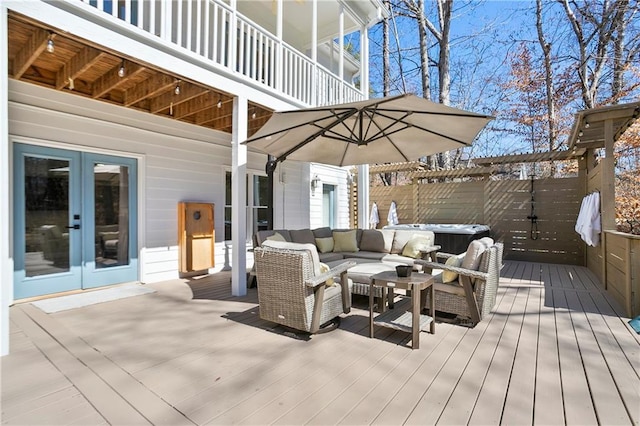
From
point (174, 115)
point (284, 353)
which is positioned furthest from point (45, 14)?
point (284, 353)

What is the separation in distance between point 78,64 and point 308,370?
4.09m

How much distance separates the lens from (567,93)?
1062 centimetres

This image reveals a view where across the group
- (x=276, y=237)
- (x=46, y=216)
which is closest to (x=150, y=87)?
(x=46, y=216)

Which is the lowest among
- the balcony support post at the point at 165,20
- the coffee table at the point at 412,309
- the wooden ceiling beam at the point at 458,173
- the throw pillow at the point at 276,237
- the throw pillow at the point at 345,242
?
the coffee table at the point at 412,309

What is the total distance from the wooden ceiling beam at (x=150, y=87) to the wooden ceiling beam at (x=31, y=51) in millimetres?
1171

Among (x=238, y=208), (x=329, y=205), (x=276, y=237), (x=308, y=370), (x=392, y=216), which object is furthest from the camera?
(x=392, y=216)

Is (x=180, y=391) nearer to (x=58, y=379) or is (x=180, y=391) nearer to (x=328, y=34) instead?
(x=58, y=379)

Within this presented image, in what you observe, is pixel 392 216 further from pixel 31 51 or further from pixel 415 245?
pixel 31 51

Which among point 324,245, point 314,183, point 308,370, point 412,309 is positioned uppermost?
point 314,183

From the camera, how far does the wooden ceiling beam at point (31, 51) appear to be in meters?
3.10

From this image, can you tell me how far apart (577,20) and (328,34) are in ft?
27.1

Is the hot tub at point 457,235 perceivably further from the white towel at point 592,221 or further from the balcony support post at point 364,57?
the balcony support post at point 364,57

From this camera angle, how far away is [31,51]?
3301 millimetres

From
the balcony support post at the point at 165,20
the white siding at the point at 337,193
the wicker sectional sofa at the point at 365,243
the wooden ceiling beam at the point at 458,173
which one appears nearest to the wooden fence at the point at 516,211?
the wooden ceiling beam at the point at 458,173
